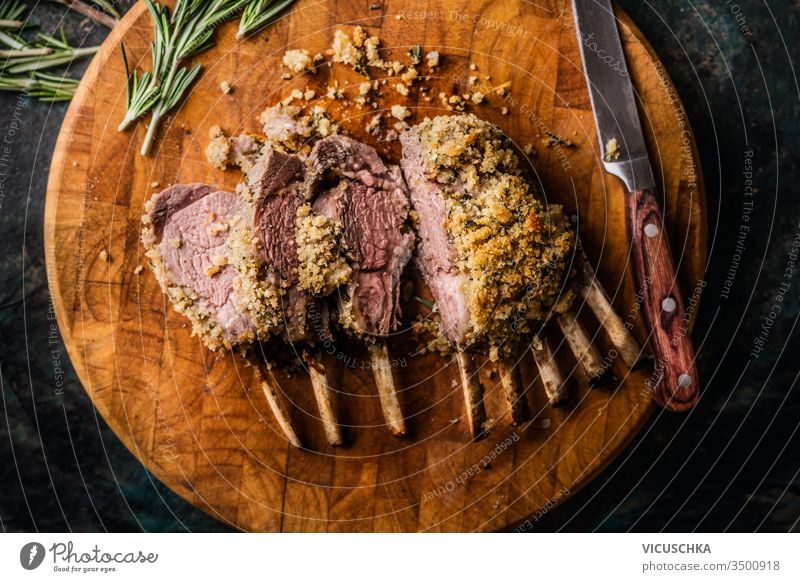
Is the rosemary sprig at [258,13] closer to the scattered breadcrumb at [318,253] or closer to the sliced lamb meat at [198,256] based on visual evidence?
the sliced lamb meat at [198,256]

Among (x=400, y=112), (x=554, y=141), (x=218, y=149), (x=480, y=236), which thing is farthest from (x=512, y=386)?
(x=218, y=149)

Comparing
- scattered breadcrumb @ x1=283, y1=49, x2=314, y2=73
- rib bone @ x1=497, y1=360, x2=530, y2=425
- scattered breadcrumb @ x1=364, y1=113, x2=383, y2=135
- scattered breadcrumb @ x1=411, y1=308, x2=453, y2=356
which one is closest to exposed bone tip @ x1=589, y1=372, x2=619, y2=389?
rib bone @ x1=497, y1=360, x2=530, y2=425

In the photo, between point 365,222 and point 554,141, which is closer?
point 365,222

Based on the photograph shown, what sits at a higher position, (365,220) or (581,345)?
(365,220)

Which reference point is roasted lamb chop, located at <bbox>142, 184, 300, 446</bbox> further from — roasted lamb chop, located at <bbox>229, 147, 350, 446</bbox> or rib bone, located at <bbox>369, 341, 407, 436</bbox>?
rib bone, located at <bbox>369, 341, 407, 436</bbox>

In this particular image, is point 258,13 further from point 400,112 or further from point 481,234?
point 481,234
